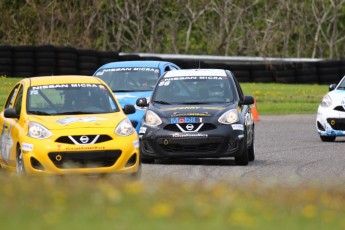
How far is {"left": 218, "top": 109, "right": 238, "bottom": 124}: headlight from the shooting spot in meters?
16.8

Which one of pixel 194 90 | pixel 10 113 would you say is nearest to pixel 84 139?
pixel 10 113

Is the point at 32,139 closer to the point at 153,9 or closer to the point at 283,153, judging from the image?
the point at 283,153

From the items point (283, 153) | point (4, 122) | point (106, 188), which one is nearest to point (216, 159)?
point (283, 153)

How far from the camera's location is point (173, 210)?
8.29m

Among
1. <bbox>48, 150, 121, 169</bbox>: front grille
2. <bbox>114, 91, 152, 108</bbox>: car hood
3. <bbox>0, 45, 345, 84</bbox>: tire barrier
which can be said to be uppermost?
<bbox>48, 150, 121, 169</bbox>: front grille

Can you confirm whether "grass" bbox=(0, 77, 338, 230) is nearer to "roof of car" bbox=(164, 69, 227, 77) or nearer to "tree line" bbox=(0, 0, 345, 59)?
"roof of car" bbox=(164, 69, 227, 77)

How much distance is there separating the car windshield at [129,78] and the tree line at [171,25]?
24.6 meters

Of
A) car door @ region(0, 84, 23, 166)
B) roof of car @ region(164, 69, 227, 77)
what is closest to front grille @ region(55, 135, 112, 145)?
car door @ region(0, 84, 23, 166)

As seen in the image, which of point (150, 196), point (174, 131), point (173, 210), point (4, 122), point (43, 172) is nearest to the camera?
point (173, 210)

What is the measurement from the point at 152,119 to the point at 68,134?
11.7 feet

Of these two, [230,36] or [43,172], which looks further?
[230,36]

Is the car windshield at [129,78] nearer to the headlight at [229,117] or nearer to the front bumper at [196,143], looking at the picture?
the front bumper at [196,143]

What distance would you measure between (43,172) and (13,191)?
4185 mm

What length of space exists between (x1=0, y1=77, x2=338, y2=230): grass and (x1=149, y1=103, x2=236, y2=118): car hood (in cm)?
606
